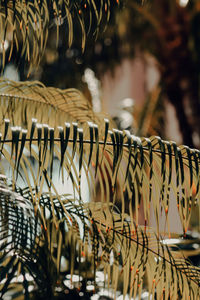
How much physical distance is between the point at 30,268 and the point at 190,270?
0.55 m

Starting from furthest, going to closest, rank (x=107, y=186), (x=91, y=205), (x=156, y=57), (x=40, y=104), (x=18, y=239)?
(x=156, y=57) → (x=40, y=104) → (x=91, y=205) → (x=18, y=239) → (x=107, y=186)

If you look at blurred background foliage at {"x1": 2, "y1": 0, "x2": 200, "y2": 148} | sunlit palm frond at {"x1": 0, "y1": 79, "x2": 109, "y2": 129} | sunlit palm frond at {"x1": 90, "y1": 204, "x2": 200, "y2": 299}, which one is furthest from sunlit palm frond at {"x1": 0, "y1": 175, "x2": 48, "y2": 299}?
blurred background foliage at {"x1": 2, "y1": 0, "x2": 200, "y2": 148}

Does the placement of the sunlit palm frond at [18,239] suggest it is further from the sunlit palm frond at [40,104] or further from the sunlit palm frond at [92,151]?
the sunlit palm frond at [40,104]

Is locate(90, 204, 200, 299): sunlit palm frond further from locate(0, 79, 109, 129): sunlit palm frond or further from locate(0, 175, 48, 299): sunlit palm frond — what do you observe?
locate(0, 79, 109, 129): sunlit palm frond

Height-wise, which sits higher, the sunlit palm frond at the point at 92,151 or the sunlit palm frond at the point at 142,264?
the sunlit palm frond at the point at 92,151

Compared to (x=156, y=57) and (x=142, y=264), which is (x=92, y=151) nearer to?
(x=142, y=264)

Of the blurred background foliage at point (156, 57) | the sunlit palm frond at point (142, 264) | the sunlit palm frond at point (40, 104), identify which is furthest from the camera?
the blurred background foliage at point (156, 57)

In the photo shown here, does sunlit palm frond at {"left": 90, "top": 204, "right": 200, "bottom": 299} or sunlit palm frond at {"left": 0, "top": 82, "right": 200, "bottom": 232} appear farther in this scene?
sunlit palm frond at {"left": 90, "top": 204, "right": 200, "bottom": 299}

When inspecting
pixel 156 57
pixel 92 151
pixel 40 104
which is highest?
pixel 156 57

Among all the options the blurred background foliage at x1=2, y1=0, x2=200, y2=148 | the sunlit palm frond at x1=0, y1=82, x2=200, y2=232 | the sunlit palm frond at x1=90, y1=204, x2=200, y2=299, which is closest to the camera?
the sunlit palm frond at x1=0, y1=82, x2=200, y2=232

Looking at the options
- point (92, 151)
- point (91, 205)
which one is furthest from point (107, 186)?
point (91, 205)

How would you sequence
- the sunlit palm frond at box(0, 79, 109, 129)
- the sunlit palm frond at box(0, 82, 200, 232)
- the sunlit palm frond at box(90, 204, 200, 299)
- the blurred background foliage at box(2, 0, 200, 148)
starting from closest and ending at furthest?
the sunlit palm frond at box(0, 82, 200, 232), the sunlit palm frond at box(90, 204, 200, 299), the sunlit palm frond at box(0, 79, 109, 129), the blurred background foliage at box(2, 0, 200, 148)

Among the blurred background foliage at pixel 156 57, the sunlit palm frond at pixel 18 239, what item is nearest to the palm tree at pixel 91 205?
the sunlit palm frond at pixel 18 239

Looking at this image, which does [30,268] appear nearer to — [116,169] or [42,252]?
[42,252]
